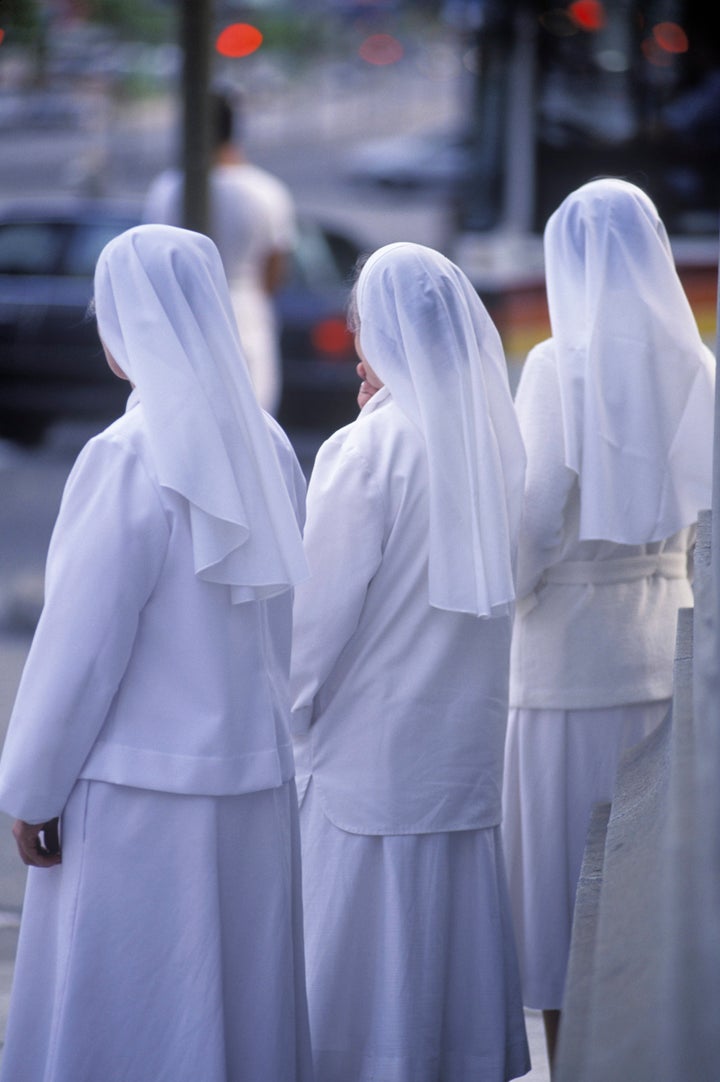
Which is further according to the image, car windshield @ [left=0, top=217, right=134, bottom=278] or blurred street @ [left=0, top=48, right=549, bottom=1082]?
car windshield @ [left=0, top=217, right=134, bottom=278]

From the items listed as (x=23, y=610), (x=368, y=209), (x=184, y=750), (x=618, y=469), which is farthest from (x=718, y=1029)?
(x=368, y=209)

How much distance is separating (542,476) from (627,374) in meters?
0.29

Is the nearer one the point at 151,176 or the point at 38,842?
the point at 38,842

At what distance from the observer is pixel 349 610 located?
338cm

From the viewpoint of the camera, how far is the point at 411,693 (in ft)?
11.2

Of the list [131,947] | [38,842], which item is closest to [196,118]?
[38,842]

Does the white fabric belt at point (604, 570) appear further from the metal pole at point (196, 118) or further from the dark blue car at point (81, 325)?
the dark blue car at point (81, 325)

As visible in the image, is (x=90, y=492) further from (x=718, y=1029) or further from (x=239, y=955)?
(x=718, y=1029)

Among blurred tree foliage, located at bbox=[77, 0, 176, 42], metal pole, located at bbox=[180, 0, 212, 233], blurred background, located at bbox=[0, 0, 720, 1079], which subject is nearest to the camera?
metal pole, located at bbox=[180, 0, 212, 233]

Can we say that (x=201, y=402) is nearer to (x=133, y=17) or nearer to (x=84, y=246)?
(x=84, y=246)

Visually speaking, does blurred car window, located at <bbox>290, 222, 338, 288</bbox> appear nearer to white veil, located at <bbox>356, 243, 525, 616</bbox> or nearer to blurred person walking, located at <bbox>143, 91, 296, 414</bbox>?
blurred person walking, located at <bbox>143, 91, 296, 414</bbox>

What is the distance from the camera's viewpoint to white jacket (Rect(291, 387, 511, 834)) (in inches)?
132

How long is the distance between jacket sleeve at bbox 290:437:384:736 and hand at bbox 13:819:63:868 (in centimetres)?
63

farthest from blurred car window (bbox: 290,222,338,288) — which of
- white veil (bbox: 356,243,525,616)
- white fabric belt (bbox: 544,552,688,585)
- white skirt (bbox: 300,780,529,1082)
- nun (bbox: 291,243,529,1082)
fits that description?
white skirt (bbox: 300,780,529,1082)
